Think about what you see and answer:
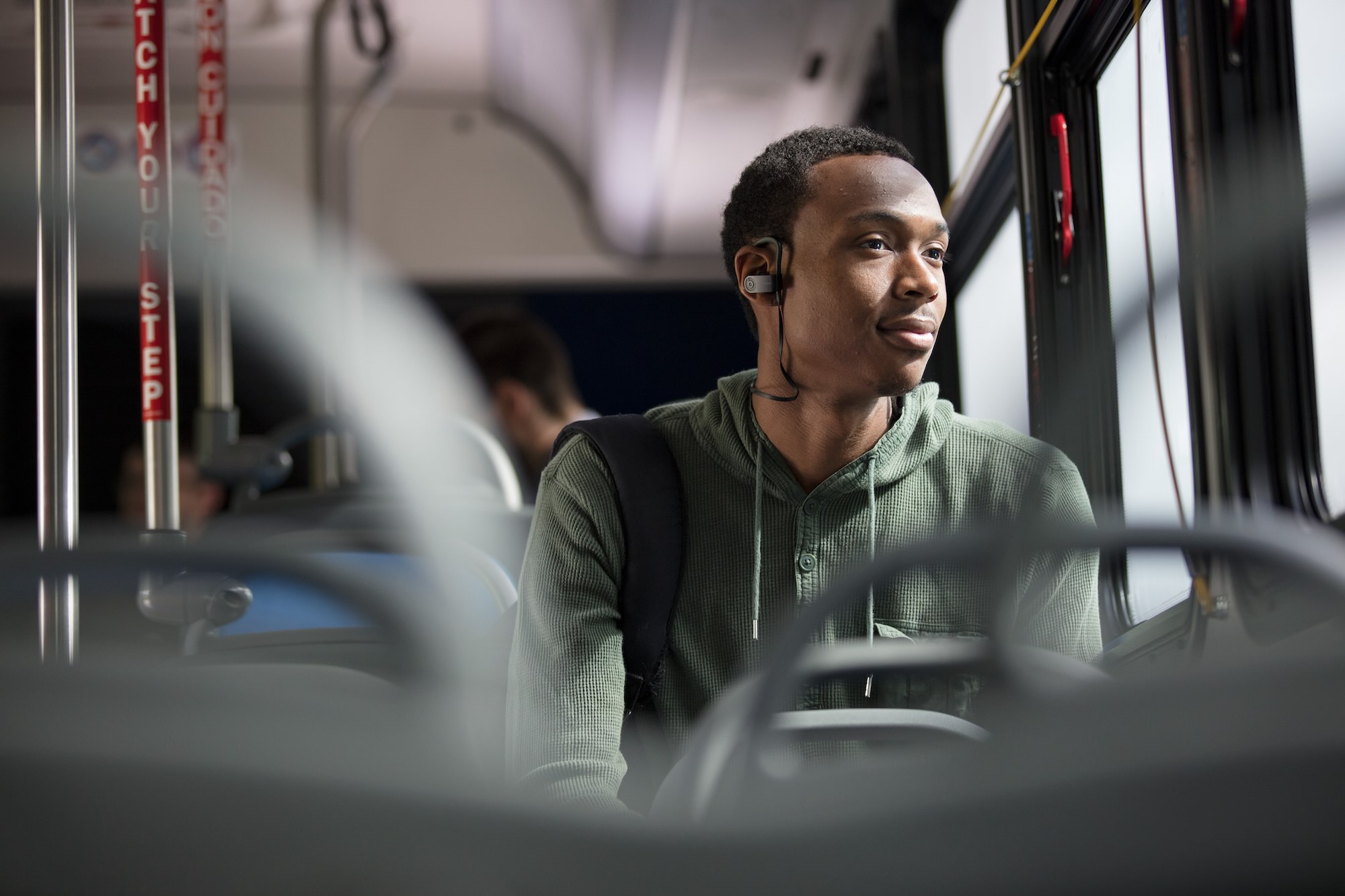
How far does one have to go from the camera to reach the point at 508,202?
5.86m

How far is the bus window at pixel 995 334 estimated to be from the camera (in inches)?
79.6

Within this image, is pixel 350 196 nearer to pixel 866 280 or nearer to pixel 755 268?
pixel 755 268

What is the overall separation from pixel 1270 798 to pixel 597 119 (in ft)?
15.4

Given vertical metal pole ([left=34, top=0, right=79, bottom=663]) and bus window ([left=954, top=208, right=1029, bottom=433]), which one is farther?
bus window ([left=954, top=208, right=1029, bottom=433])

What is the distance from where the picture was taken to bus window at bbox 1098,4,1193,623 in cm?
150

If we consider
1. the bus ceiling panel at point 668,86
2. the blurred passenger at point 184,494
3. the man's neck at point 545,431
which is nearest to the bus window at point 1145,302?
the bus ceiling panel at point 668,86

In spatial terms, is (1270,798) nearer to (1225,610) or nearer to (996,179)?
(1225,610)

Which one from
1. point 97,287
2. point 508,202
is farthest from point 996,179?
point 97,287

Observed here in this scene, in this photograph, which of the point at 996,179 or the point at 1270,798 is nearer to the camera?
the point at 1270,798

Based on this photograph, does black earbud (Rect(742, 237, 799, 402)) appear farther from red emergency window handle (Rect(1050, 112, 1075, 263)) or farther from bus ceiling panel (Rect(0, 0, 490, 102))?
bus ceiling panel (Rect(0, 0, 490, 102))

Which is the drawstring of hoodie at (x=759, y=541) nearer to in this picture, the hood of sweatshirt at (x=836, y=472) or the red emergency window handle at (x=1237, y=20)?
the hood of sweatshirt at (x=836, y=472)

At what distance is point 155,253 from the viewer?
140 centimetres

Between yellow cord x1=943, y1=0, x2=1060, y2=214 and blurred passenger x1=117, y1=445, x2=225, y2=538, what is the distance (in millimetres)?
2006

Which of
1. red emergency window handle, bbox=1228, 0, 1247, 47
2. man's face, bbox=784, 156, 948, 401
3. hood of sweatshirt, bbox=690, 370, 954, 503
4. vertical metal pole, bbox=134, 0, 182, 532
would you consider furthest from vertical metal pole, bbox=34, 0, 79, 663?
red emergency window handle, bbox=1228, 0, 1247, 47
